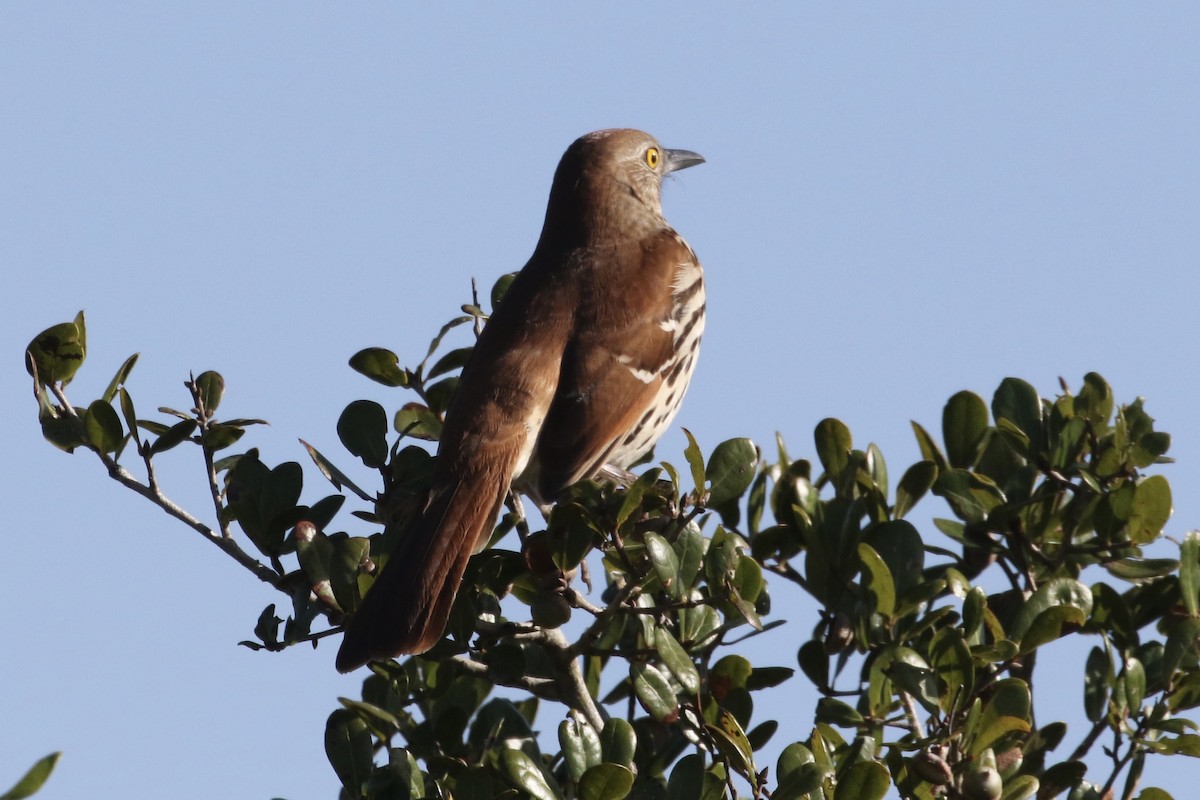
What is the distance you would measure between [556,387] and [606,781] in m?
1.83

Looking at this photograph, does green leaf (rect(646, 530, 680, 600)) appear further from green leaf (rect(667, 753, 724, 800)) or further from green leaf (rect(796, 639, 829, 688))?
green leaf (rect(667, 753, 724, 800))

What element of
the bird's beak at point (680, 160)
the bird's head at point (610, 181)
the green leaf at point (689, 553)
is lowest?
the green leaf at point (689, 553)

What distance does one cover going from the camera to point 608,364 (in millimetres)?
4340

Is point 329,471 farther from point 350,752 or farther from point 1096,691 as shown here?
point 1096,691

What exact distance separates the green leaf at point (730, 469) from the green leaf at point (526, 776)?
0.68m

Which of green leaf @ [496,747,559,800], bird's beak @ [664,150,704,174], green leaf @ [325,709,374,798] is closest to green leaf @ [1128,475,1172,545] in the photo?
green leaf @ [496,747,559,800]

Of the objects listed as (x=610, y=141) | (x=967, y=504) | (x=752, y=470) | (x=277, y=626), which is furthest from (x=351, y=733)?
(x=610, y=141)

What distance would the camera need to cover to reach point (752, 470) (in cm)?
309

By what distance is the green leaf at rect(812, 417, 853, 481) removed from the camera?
3.18 meters

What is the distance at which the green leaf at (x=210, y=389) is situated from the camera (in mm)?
3221

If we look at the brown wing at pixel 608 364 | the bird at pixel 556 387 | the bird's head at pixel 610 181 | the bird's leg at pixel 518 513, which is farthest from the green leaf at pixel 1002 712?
the bird's head at pixel 610 181

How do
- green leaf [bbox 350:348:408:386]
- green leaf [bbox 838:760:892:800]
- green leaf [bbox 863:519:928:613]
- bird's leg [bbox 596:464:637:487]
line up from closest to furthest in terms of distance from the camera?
green leaf [bbox 838:760:892:800]
green leaf [bbox 863:519:928:613]
green leaf [bbox 350:348:408:386]
bird's leg [bbox 596:464:637:487]

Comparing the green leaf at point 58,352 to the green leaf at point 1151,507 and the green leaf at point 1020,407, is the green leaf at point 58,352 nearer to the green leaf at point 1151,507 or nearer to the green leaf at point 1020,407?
the green leaf at point 1020,407

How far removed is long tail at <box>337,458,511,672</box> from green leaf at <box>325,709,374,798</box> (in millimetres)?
144
